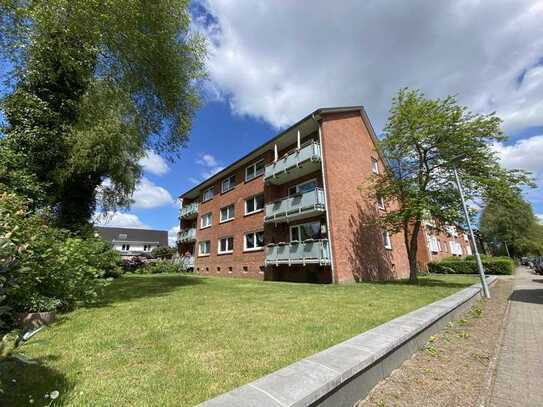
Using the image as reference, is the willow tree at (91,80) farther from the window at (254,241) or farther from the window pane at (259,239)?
the window at (254,241)

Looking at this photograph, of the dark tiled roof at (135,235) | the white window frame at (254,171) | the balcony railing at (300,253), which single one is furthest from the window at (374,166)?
the dark tiled roof at (135,235)

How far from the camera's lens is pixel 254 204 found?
69.4ft

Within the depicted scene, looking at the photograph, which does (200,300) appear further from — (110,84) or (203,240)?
(203,240)

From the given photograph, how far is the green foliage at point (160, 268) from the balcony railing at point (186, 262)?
16.9 inches

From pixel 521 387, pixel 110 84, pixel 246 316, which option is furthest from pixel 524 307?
pixel 110 84

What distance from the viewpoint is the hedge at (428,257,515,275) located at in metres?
25.0

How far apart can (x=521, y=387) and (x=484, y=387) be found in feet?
1.67

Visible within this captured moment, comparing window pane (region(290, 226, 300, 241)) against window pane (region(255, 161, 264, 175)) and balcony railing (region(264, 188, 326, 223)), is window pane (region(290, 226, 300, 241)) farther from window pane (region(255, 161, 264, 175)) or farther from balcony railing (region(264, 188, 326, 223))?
window pane (region(255, 161, 264, 175))

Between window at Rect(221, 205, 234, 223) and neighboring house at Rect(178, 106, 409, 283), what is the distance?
13cm

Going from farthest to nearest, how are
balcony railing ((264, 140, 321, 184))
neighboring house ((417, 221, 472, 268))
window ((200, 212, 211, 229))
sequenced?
1. window ((200, 212, 211, 229))
2. neighboring house ((417, 221, 472, 268))
3. balcony railing ((264, 140, 321, 184))

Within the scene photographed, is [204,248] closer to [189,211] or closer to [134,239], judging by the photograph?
[189,211]

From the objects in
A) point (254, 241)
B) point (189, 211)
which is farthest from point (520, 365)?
point (189, 211)

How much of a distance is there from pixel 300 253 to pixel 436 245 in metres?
23.1

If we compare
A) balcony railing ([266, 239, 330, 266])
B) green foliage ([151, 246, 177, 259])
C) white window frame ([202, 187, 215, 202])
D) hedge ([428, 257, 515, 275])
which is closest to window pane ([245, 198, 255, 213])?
balcony railing ([266, 239, 330, 266])
